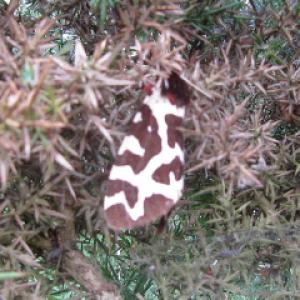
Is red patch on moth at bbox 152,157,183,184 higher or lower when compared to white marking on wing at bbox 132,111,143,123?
lower

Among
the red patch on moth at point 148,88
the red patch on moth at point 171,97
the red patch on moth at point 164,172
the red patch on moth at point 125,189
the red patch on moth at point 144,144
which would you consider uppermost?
the red patch on moth at point 148,88

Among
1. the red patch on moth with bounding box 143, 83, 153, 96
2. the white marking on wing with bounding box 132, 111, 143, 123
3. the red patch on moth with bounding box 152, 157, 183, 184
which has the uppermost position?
the red patch on moth with bounding box 143, 83, 153, 96

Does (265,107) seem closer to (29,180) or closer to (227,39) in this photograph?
(227,39)

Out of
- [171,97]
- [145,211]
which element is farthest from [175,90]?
[145,211]

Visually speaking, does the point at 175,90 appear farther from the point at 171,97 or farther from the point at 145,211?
the point at 145,211

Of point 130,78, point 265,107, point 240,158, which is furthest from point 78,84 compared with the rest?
point 265,107
